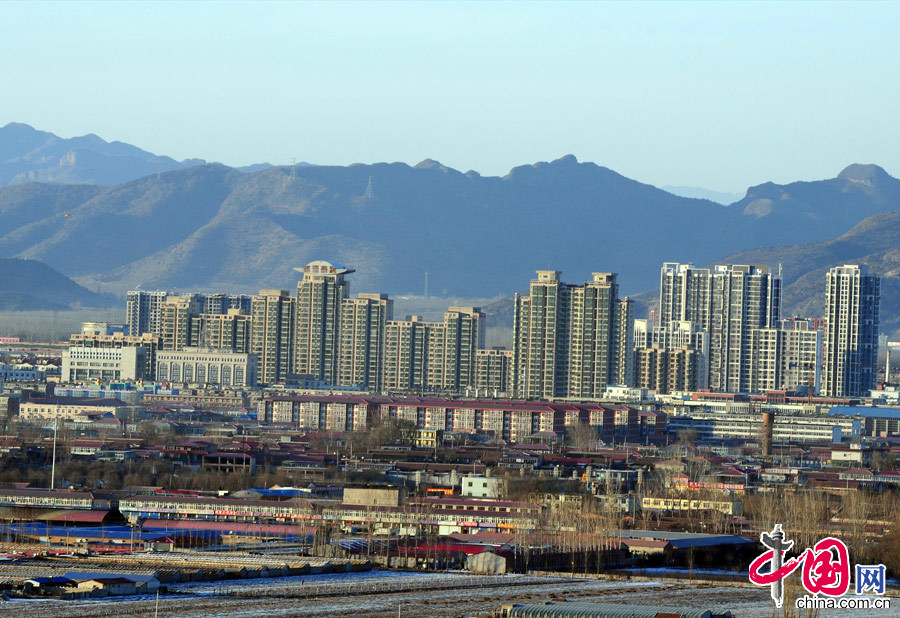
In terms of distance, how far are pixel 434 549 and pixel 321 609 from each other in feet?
25.6

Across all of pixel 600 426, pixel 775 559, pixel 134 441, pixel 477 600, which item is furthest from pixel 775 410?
pixel 775 559

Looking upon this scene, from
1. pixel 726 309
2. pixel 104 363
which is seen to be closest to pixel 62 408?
pixel 104 363

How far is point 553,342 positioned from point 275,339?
17.9 metres

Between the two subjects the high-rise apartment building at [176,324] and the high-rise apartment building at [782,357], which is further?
the high-rise apartment building at [782,357]

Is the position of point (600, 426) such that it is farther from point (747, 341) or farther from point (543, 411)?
point (747, 341)

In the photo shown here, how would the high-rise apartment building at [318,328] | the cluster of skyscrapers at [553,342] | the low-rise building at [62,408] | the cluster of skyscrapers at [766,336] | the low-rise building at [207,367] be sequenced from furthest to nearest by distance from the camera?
the cluster of skyscrapers at [766,336] → the high-rise apartment building at [318,328] → the low-rise building at [207,367] → the cluster of skyscrapers at [553,342] → the low-rise building at [62,408]

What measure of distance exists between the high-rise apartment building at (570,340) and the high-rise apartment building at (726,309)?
18.3 m

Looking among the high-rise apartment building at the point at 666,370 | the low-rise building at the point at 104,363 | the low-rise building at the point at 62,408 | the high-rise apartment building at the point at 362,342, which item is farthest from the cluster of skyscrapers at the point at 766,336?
the low-rise building at the point at 62,408

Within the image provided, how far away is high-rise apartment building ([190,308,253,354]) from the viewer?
109944 mm

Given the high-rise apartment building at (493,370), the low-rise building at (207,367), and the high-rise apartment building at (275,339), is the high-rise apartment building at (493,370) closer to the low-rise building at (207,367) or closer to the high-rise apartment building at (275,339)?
the high-rise apartment building at (275,339)

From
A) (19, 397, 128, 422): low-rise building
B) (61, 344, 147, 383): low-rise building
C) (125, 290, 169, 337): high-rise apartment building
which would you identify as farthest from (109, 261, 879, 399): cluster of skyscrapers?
(19, 397, 128, 422): low-rise building

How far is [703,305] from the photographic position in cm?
11981

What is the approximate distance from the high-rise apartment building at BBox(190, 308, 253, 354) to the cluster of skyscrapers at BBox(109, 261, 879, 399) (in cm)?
7

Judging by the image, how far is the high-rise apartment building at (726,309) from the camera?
377 feet
